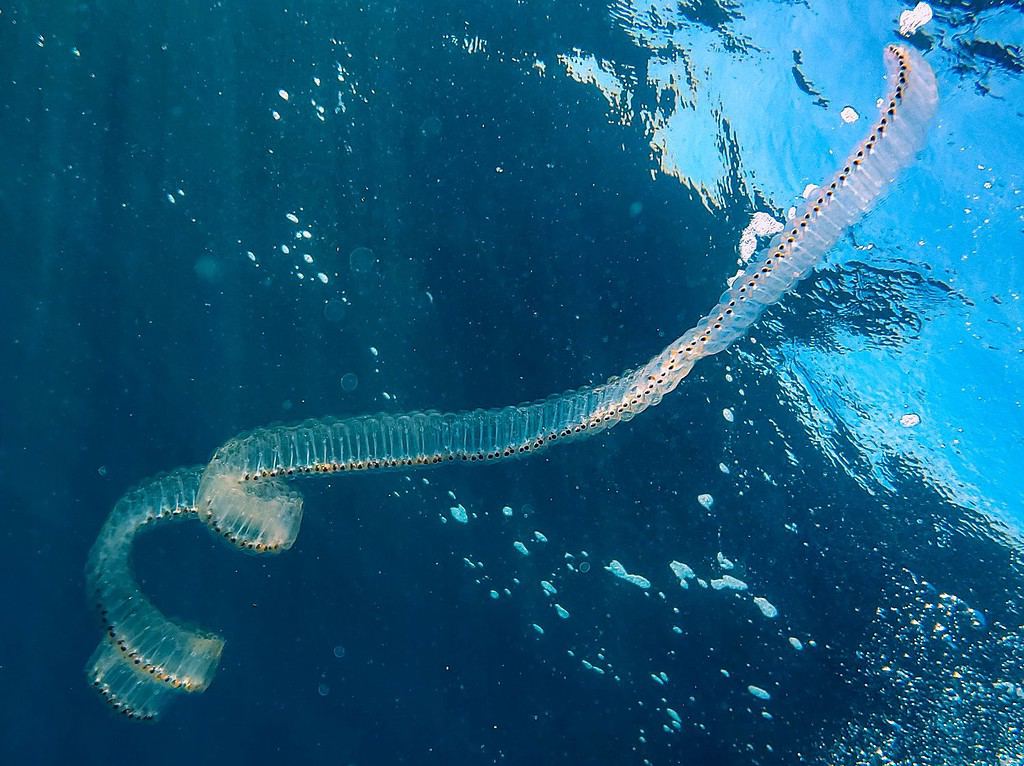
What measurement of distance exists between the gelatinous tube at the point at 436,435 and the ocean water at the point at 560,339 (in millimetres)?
111

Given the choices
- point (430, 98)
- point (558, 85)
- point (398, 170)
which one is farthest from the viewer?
point (398, 170)

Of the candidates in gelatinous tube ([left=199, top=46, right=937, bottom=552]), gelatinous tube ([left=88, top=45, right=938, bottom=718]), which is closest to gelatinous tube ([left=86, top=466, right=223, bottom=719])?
gelatinous tube ([left=88, top=45, right=938, bottom=718])

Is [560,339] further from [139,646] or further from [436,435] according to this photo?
[139,646]

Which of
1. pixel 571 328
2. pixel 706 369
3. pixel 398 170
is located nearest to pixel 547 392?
pixel 571 328

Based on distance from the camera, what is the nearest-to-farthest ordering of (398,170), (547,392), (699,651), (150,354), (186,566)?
(398,170) → (547,392) → (699,651) → (150,354) → (186,566)

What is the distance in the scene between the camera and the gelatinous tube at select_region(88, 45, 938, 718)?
5266 millimetres

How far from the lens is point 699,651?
12023 millimetres

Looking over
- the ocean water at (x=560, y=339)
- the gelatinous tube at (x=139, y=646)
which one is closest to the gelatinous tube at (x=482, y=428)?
the ocean water at (x=560, y=339)

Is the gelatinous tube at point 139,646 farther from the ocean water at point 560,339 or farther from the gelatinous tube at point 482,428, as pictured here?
the gelatinous tube at point 482,428

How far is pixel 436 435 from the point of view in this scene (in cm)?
611

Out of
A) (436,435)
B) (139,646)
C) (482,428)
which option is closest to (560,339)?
(482,428)

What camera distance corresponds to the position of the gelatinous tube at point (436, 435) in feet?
17.3

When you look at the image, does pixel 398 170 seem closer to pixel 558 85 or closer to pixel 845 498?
pixel 558 85

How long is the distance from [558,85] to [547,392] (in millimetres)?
4586
